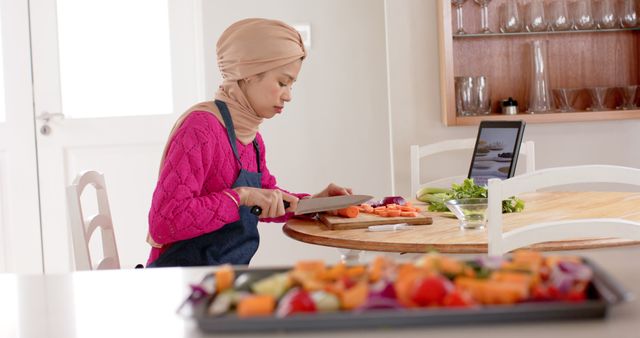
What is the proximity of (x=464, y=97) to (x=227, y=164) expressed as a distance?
5.45 feet

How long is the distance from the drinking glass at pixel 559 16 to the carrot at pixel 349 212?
1.81m

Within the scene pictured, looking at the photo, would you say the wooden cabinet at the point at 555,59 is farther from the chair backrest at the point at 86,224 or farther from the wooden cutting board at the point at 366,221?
the chair backrest at the point at 86,224

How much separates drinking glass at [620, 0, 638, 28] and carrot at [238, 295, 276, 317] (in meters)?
3.45

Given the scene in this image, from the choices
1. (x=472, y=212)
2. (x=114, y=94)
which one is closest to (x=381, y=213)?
(x=472, y=212)

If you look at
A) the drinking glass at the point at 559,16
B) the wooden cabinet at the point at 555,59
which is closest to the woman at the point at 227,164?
the wooden cabinet at the point at 555,59

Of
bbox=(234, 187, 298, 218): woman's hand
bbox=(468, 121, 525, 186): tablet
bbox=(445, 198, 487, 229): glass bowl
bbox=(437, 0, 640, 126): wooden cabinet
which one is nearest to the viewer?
bbox=(445, 198, 487, 229): glass bowl

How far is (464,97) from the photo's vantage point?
13.4 feet

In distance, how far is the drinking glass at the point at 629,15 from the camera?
4074 mm

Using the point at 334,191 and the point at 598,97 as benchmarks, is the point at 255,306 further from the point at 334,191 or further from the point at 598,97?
the point at 598,97

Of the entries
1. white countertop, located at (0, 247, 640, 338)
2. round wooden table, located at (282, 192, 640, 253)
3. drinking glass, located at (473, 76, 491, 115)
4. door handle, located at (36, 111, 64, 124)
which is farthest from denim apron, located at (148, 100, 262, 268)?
door handle, located at (36, 111, 64, 124)

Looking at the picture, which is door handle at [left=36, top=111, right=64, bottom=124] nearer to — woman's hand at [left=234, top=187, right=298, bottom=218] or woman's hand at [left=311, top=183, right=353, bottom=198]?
woman's hand at [left=311, top=183, right=353, bottom=198]

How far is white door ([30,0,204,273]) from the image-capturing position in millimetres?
4883

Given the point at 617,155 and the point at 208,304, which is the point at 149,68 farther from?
the point at 208,304

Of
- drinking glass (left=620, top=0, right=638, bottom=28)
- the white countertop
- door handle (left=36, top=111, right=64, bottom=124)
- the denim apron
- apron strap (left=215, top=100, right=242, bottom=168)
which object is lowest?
the denim apron
